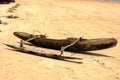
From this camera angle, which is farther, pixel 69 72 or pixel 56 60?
pixel 56 60

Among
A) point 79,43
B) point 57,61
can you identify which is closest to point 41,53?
point 57,61

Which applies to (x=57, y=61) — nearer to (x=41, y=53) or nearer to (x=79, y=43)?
(x=41, y=53)

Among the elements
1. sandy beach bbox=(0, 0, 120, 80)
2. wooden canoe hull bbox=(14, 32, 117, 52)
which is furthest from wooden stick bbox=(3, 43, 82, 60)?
wooden canoe hull bbox=(14, 32, 117, 52)

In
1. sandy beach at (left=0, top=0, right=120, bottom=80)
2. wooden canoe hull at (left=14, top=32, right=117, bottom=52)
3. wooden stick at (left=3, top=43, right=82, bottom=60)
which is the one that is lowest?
sandy beach at (left=0, top=0, right=120, bottom=80)

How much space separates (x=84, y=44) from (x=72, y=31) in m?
5.15

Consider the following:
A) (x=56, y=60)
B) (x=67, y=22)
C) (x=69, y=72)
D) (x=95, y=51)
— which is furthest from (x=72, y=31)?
(x=69, y=72)

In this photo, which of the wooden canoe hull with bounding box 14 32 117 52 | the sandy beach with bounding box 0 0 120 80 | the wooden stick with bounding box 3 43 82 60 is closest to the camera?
the sandy beach with bounding box 0 0 120 80

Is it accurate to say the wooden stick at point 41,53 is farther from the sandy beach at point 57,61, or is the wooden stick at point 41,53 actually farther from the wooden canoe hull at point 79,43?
the wooden canoe hull at point 79,43

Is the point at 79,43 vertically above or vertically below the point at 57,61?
above

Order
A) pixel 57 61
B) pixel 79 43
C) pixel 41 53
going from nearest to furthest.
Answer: pixel 57 61 → pixel 41 53 → pixel 79 43

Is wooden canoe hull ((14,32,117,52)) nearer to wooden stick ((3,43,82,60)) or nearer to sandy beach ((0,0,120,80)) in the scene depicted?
sandy beach ((0,0,120,80))

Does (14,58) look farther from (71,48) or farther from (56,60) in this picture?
(71,48)

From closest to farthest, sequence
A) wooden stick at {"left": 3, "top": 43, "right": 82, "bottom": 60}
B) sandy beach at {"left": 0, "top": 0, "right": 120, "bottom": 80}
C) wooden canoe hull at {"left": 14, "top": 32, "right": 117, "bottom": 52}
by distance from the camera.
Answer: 1. sandy beach at {"left": 0, "top": 0, "right": 120, "bottom": 80}
2. wooden stick at {"left": 3, "top": 43, "right": 82, "bottom": 60}
3. wooden canoe hull at {"left": 14, "top": 32, "right": 117, "bottom": 52}

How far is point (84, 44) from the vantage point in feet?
38.2
